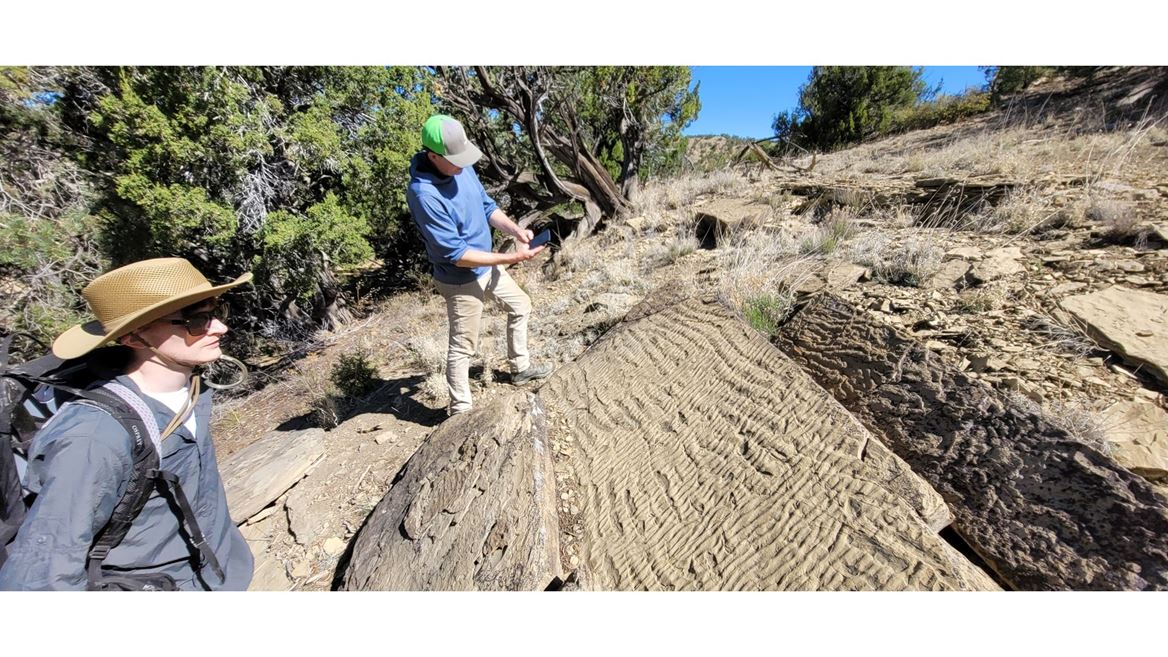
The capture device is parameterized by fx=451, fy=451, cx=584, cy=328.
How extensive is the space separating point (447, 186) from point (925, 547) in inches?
115

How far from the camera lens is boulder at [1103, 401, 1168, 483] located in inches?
67.7

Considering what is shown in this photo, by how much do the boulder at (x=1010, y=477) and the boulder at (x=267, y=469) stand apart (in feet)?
11.8

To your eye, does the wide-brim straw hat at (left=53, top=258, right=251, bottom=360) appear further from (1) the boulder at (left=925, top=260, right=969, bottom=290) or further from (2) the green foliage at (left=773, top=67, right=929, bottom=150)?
(2) the green foliage at (left=773, top=67, right=929, bottom=150)

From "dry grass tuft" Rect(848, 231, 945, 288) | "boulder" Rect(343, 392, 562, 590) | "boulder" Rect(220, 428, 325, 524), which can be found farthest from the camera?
"dry grass tuft" Rect(848, 231, 945, 288)

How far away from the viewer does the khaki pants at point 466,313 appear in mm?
3203

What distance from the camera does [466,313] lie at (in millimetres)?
3227

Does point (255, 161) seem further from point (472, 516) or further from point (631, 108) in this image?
point (631, 108)

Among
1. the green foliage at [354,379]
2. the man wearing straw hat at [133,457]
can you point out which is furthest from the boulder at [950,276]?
the green foliage at [354,379]

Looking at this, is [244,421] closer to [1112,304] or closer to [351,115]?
[351,115]

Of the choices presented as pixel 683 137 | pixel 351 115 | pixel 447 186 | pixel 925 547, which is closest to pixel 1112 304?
pixel 925 547

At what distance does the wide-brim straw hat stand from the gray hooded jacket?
0.16 meters

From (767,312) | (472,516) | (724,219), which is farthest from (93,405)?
(724,219)

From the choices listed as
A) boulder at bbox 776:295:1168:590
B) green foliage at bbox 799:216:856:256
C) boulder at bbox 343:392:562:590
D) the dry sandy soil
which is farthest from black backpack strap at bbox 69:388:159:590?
green foliage at bbox 799:216:856:256

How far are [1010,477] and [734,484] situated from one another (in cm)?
99
